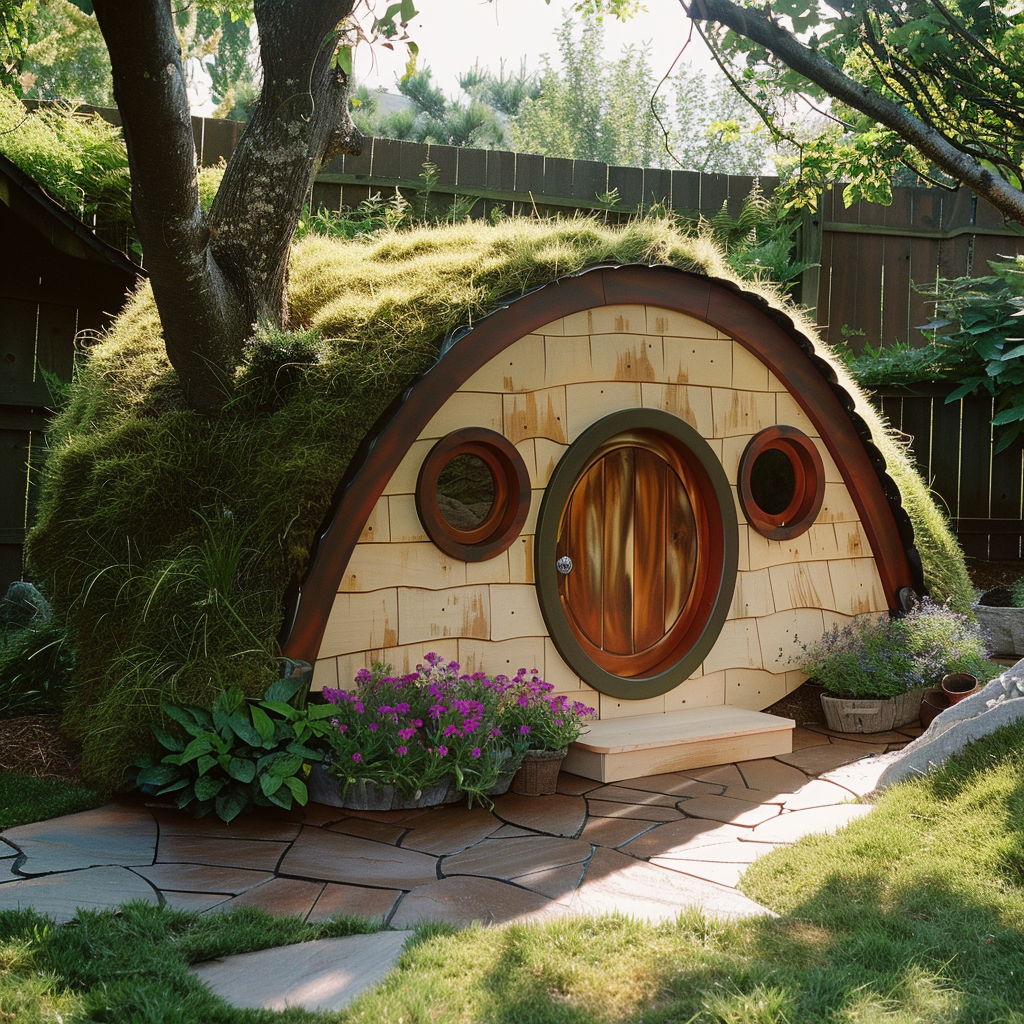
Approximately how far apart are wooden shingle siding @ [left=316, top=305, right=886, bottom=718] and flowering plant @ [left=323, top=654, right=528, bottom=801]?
288mm

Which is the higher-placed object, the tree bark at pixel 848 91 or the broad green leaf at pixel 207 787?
the tree bark at pixel 848 91

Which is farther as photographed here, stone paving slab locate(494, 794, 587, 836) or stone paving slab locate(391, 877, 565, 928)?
stone paving slab locate(494, 794, 587, 836)

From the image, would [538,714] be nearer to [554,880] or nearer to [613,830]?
[613,830]

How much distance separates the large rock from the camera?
4145 mm

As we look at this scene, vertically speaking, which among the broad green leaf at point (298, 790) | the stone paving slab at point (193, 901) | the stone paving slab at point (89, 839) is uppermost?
the broad green leaf at point (298, 790)

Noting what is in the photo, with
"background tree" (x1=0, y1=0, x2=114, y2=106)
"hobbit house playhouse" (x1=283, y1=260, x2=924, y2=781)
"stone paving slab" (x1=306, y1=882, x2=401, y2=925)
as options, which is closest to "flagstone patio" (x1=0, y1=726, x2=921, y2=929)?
"stone paving slab" (x1=306, y1=882, x2=401, y2=925)

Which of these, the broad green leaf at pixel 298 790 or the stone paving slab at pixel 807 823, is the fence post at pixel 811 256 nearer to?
the stone paving slab at pixel 807 823

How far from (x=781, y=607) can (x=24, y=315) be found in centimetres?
606

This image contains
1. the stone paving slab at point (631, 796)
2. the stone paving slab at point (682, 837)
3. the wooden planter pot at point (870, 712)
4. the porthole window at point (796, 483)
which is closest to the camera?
the stone paving slab at point (682, 837)

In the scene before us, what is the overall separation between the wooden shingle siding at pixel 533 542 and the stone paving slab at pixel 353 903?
1391 millimetres

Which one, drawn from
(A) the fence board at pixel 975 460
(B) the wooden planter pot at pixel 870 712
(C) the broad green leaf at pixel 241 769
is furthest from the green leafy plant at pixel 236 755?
(A) the fence board at pixel 975 460

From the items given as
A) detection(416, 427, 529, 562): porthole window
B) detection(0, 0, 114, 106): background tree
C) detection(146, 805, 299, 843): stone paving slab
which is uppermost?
detection(0, 0, 114, 106): background tree

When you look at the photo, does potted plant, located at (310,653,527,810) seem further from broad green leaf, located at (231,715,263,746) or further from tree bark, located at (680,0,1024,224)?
tree bark, located at (680,0,1024,224)

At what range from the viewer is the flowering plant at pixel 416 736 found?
4.14 metres
